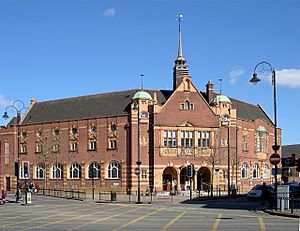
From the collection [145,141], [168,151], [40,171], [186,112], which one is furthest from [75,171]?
[186,112]

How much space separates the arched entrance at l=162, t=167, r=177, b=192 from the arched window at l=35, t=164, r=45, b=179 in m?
18.6

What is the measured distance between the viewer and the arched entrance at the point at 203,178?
68.4 m

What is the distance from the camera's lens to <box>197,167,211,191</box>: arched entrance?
225 ft

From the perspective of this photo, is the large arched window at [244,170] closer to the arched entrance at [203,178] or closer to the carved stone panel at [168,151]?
the arched entrance at [203,178]

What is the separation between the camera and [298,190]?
5012cm

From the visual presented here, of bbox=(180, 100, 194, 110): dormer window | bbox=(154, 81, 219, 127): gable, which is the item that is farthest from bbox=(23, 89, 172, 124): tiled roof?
bbox=(180, 100, 194, 110): dormer window

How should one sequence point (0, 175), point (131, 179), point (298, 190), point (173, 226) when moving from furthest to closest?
point (0, 175) < point (131, 179) < point (298, 190) < point (173, 226)

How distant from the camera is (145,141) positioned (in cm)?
6669

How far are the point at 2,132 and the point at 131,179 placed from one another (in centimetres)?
2645

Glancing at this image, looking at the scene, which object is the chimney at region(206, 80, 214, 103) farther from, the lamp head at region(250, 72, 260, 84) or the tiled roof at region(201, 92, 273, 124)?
the lamp head at region(250, 72, 260, 84)

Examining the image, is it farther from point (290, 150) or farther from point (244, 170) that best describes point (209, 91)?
point (290, 150)

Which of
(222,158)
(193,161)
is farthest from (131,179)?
(222,158)

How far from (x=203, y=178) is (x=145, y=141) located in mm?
9736

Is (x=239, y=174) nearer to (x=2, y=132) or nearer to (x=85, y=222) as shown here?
(x=2, y=132)
